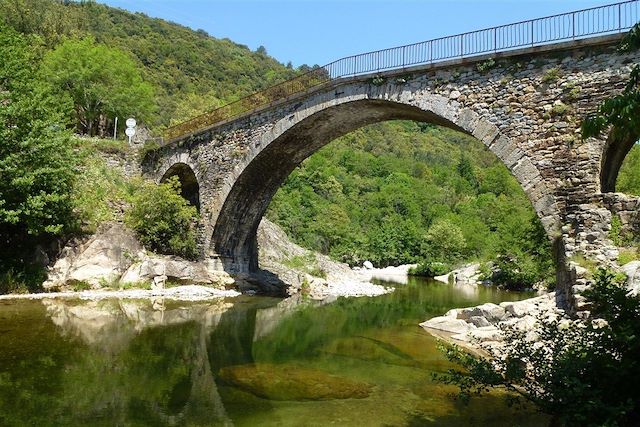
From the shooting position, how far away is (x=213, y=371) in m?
9.17

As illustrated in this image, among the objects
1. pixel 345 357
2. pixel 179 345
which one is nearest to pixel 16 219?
pixel 179 345

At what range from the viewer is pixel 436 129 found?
11481 centimetres

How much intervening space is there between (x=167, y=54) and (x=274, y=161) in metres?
59.2

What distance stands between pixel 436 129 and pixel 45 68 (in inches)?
3746

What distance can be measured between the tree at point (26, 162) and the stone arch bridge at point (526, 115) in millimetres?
6549

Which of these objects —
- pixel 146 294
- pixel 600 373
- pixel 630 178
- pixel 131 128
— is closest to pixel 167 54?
pixel 131 128

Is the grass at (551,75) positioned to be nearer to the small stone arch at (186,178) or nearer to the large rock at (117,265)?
the large rock at (117,265)

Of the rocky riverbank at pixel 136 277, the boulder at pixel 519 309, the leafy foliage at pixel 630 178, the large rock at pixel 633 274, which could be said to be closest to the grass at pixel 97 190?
the rocky riverbank at pixel 136 277

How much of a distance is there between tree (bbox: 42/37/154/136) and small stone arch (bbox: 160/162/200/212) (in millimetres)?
7931

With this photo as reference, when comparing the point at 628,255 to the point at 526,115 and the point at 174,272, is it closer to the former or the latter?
the point at 526,115

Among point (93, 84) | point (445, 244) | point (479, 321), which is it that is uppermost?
point (93, 84)

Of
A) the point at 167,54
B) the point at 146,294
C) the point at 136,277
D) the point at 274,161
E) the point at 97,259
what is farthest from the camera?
the point at 167,54

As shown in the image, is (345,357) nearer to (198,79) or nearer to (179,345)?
(179,345)

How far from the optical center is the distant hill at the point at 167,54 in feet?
155
